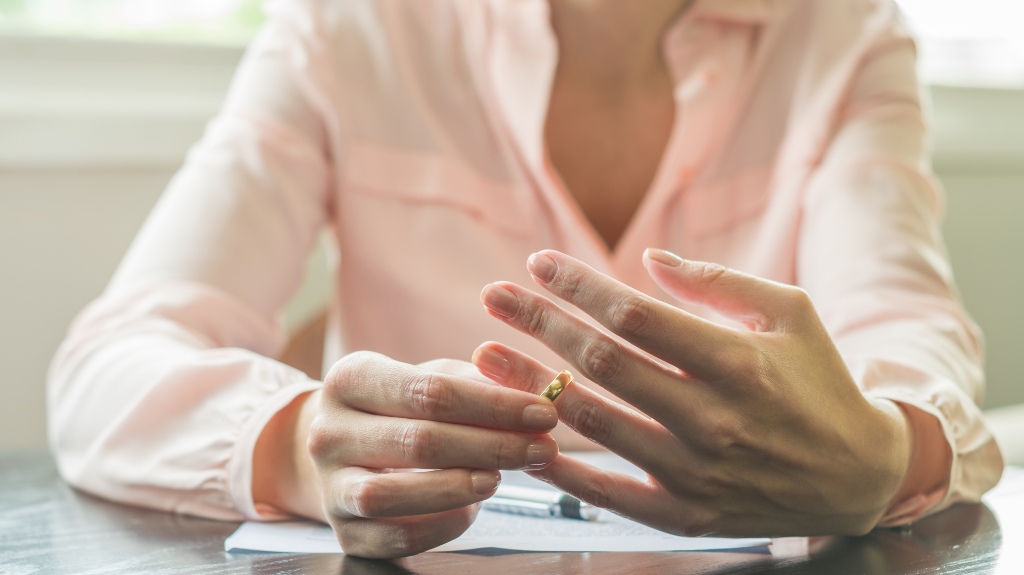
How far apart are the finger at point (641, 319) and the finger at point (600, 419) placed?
0.04m

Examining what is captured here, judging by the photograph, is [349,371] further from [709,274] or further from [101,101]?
[101,101]

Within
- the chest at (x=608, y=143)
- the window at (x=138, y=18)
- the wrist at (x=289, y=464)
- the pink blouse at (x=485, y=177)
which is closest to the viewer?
the wrist at (x=289, y=464)

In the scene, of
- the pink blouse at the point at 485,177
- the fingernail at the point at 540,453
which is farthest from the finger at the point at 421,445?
the pink blouse at the point at 485,177

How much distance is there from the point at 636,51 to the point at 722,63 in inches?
4.2

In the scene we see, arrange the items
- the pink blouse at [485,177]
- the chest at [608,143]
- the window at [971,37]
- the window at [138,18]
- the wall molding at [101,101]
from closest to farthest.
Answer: the pink blouse at [485,177], the chest at [608,143], the wall molding at [101,101], the window at [138,18], the window at [971,37]

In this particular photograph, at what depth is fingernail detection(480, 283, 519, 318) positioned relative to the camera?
48 cm

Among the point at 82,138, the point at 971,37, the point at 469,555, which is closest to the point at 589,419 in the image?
the point at 469,555

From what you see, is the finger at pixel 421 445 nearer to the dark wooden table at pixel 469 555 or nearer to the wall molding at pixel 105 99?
the dark wooden table at pixel 469 555

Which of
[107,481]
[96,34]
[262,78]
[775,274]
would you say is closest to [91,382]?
[107,481]

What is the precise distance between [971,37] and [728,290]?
1.89 m

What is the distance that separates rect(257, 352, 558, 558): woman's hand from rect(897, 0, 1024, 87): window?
179 cm

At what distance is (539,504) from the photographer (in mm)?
641

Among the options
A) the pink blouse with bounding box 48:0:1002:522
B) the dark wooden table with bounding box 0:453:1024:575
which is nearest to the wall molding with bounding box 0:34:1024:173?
the pink blouse with bounding box 48:0:1002:522

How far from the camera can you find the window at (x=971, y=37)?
6.73 feet
